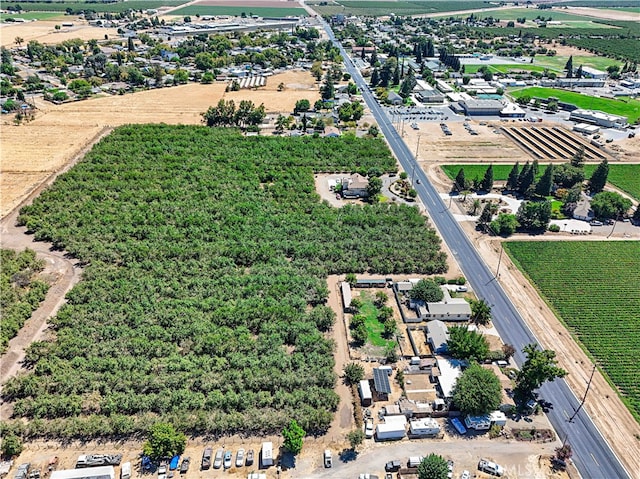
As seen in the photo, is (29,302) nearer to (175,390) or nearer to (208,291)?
Result: (208,291)

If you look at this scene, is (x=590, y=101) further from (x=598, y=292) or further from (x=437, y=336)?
(x=437, y=336)

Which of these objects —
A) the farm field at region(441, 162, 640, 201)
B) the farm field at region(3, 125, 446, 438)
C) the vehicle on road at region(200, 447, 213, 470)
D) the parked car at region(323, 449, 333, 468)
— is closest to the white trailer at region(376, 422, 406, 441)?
the parked car at region(323, 449, 333, 468)

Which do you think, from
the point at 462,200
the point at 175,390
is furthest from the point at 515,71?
the point at 175,390

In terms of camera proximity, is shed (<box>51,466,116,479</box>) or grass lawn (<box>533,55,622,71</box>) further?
grass lawn (<box>533,55,622,71</box>)

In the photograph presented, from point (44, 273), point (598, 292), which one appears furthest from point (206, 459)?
point (598, 292)

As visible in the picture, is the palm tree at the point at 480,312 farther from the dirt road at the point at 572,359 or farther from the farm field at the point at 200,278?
the farm field at the point at 200,278

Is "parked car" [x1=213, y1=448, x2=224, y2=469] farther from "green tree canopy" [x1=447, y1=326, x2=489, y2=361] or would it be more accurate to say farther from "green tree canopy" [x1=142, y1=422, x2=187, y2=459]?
"green tree canopy" [x1=447, y1=326, x2=489, y2=361]

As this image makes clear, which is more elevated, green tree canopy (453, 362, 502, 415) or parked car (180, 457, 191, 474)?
green tree canopy (453, 362, 502, 415)
